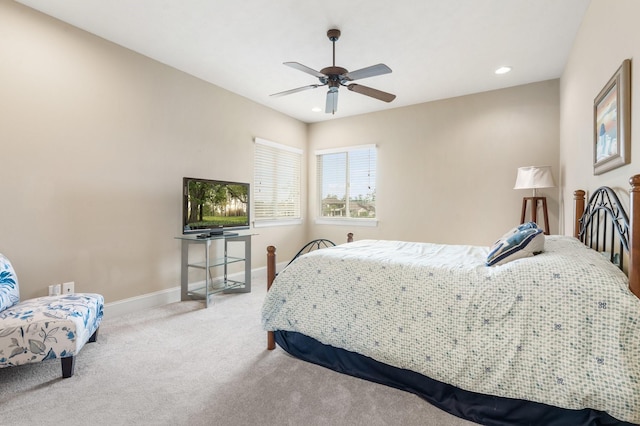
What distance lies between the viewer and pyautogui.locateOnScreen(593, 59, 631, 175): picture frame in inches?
65.4

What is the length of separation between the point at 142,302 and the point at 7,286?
129 centimetres

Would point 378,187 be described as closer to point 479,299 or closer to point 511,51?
point 511,51

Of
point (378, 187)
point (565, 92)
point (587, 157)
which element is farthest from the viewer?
point (378, 187)

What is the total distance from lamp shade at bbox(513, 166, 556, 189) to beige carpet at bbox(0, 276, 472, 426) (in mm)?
2868

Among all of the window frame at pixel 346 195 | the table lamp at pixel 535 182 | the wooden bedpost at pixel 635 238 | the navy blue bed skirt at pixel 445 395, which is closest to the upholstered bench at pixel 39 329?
the navy blue bed skirt at pixel 445 395

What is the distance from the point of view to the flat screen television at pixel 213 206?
3.56 meters

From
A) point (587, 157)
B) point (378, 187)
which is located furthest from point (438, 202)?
point (587, 157)

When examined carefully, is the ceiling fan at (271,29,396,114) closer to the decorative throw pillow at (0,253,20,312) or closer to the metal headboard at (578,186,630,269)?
the metal headboard at (578,186,630,269)

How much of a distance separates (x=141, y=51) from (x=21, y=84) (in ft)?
3.72

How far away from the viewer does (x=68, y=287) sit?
9.32ft

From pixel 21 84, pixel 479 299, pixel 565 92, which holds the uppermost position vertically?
pixel 565 92

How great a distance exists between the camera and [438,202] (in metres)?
4.66

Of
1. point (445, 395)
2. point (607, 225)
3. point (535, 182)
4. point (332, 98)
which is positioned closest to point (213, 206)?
point (332, 98)

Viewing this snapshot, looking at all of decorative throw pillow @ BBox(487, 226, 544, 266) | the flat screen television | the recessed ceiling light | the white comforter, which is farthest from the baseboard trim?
the recessed ceiling light
